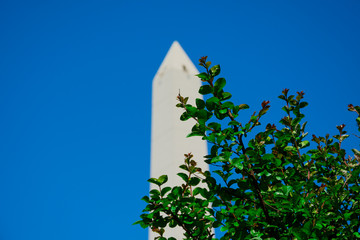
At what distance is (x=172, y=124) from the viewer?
32.5 ft

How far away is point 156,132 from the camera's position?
10.4 m

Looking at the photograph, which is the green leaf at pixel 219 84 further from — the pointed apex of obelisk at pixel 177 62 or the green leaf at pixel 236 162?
→ the pointed apex of obelisk at pixel 177 62

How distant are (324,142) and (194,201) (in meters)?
1.38

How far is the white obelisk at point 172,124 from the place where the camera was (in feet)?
30.1

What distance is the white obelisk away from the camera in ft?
30.1

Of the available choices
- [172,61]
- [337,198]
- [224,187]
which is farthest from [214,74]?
[172,61]

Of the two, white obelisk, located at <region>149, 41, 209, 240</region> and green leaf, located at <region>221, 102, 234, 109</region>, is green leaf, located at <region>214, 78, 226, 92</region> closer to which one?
green leaf, located at <region>221, 102, 234, 109</region>

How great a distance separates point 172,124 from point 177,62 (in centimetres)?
277

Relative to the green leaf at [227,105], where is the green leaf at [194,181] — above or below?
below

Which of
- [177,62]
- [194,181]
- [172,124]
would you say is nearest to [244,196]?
[194,181]

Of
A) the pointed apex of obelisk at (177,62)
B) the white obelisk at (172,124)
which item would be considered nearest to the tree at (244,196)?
the white obelisk at (172,124)

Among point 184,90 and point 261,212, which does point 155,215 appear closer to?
point 261,212

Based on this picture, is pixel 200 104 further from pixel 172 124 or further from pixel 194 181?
pixel 172 124

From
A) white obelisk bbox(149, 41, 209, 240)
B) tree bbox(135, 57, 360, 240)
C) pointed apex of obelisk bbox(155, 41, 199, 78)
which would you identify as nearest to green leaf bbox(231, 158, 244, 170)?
tree bbox(135, 57, 360, 240)
